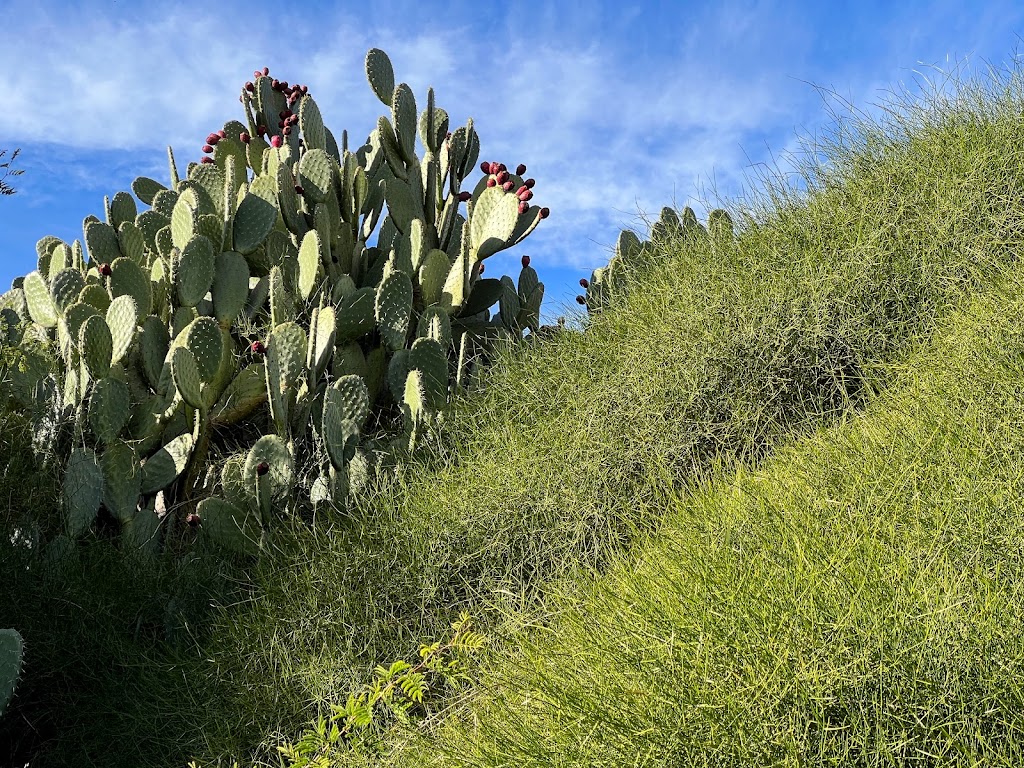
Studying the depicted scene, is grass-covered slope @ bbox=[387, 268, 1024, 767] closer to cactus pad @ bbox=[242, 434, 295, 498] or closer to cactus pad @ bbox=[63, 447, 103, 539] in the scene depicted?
cactus pad @ bbox=[242, 434, 295, 498]

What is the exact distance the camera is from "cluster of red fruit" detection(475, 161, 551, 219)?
4637 mm

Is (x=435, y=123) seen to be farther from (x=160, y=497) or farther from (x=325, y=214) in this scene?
(x=160, y=497)

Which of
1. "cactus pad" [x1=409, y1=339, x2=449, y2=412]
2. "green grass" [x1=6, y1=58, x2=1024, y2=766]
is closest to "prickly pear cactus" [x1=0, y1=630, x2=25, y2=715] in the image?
"green grass" [x1=6, y1=58, x2=1024, y2=766]

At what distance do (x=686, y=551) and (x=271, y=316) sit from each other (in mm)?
2595

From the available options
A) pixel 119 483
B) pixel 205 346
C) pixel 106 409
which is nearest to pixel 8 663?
pixel 119 483

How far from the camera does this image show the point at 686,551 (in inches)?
105

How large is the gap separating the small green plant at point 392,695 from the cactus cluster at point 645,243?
218 centimetres

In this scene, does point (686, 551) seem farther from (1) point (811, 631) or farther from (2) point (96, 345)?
(2) point (96, 345)

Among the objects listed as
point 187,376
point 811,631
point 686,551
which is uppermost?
point 187,376

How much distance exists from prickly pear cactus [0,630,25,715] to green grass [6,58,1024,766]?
1.43 ft

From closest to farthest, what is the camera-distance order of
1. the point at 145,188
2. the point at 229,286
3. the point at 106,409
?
1. the point at 106,409
2. the point at 229,286
3. the point at 145,188

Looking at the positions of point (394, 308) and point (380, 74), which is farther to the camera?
point (380, 74)

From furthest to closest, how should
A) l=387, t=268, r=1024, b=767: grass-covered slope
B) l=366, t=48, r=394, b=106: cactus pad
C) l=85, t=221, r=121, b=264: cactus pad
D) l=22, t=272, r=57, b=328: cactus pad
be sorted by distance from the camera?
l=22, t=272, r=57, b=328: cactus pad → l=366, t=48, r=394, b=106: cactus pad → l=85, t=221, r=121, b=264: cactus pad → l=387, t=268, r=1024, b=767: grass-covered slope

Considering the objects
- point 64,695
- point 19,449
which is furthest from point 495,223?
point 64,695
